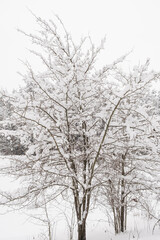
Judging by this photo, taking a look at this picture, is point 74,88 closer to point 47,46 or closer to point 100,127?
point 47,46

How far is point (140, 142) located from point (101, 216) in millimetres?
5855

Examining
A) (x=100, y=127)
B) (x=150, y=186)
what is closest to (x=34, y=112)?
(x=100, y=127)

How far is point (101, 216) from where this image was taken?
7898 mm

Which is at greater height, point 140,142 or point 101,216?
point 140,142

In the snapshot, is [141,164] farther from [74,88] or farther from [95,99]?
[74,88]

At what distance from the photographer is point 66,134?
3260mm

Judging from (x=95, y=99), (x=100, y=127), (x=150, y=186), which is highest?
(x=95, y=99)

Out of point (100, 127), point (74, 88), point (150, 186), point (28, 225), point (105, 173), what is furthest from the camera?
point (28, 225)

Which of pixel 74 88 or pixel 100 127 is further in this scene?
pixel 100 127

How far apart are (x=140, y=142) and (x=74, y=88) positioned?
1.29 m

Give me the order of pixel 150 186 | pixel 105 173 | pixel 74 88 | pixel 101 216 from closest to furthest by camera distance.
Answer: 1. pixel 74 88
2. pixel 105 173
3. pixel 150 186
4. pixel 101 216

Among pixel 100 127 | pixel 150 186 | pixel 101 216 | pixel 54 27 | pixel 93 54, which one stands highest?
pixel 54 27

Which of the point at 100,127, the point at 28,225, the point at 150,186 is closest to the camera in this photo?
the point at 150,186

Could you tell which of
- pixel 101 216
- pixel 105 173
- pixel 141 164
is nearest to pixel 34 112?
pixel 105 173
